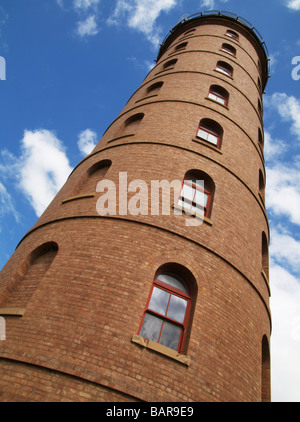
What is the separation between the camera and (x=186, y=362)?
4973 millimetres

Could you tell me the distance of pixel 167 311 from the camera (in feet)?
19.1

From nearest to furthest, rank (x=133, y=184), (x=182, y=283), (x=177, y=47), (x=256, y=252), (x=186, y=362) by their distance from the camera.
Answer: (x=186, y=362) → (x=182, y=283) → (x=133, y=184) → (x=256, y=252) → (x=177, y=47)

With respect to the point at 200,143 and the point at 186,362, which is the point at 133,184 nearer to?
the point at 200,143

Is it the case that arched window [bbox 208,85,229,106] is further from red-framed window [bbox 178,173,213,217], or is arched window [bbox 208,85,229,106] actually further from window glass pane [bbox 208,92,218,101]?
red-framed window [bbox 178,173,213,217]

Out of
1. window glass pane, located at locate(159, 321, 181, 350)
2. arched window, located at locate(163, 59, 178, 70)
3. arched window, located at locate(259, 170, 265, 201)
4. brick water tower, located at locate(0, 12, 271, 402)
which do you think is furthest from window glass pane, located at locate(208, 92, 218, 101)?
window glass pane, located at locate(159, 321, 181, 350)

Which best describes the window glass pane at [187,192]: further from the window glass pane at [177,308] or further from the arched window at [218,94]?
the arched window at [218,94]

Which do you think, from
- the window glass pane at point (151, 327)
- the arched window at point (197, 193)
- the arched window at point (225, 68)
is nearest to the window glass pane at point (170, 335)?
the window glass pane at point (151, 327)

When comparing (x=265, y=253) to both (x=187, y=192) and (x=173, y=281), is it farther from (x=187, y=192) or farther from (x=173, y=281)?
(x=173, y=281)

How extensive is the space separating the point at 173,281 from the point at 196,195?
2677 millimetres

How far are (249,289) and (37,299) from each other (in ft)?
14.2

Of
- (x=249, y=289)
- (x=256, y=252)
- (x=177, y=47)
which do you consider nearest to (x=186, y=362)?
(x=249, y=289)

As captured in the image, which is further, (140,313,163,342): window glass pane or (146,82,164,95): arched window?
(146,82,164,95): arched window

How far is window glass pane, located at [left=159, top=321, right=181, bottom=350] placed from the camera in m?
5.45

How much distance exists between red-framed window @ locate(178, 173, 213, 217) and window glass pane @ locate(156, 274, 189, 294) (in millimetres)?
1967
